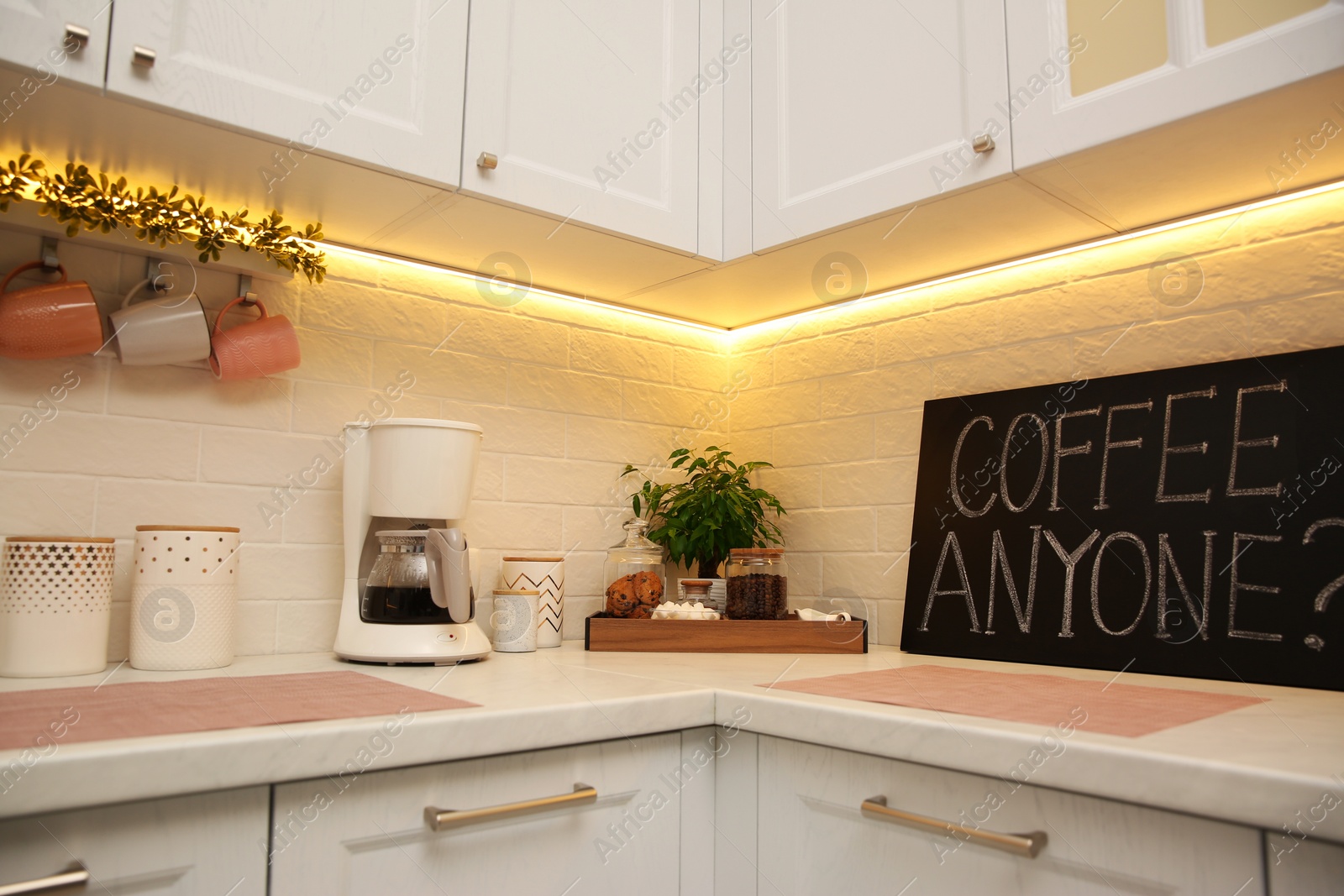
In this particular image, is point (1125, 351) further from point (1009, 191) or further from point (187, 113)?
point (187, 113)

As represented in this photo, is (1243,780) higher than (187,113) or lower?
lower

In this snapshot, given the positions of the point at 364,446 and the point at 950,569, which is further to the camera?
the point at 950,569

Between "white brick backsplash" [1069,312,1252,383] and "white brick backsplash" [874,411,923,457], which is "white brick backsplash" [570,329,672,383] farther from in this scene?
"white brick backsplash" [1069,312,1252,383]

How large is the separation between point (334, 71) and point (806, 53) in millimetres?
743

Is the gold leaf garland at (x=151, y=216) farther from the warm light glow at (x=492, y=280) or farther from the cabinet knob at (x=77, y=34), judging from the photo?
the cabinet knob at (x=77, y=34)

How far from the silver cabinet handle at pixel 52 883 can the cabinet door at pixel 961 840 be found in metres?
0.67

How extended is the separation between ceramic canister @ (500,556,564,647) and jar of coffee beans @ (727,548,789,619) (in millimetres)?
316

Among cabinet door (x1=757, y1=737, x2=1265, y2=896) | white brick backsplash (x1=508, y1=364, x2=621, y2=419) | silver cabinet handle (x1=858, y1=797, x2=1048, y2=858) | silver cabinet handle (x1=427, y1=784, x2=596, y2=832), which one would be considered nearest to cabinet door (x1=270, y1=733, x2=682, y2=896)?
silver cabinet handle (x1=427, y1=784, x2=596, y2=832)

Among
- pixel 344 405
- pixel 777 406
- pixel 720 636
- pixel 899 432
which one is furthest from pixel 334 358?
pixel 899 432

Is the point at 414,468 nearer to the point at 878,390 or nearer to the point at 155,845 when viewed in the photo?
the point at 155,845

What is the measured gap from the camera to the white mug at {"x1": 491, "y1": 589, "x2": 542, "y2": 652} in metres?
1.50

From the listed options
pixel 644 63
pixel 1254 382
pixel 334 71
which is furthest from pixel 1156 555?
pixel 334 71

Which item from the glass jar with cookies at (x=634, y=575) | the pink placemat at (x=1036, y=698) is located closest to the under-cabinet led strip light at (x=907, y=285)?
the glass jar with cookies at (x=634, y=575)

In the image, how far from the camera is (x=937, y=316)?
1661mm
